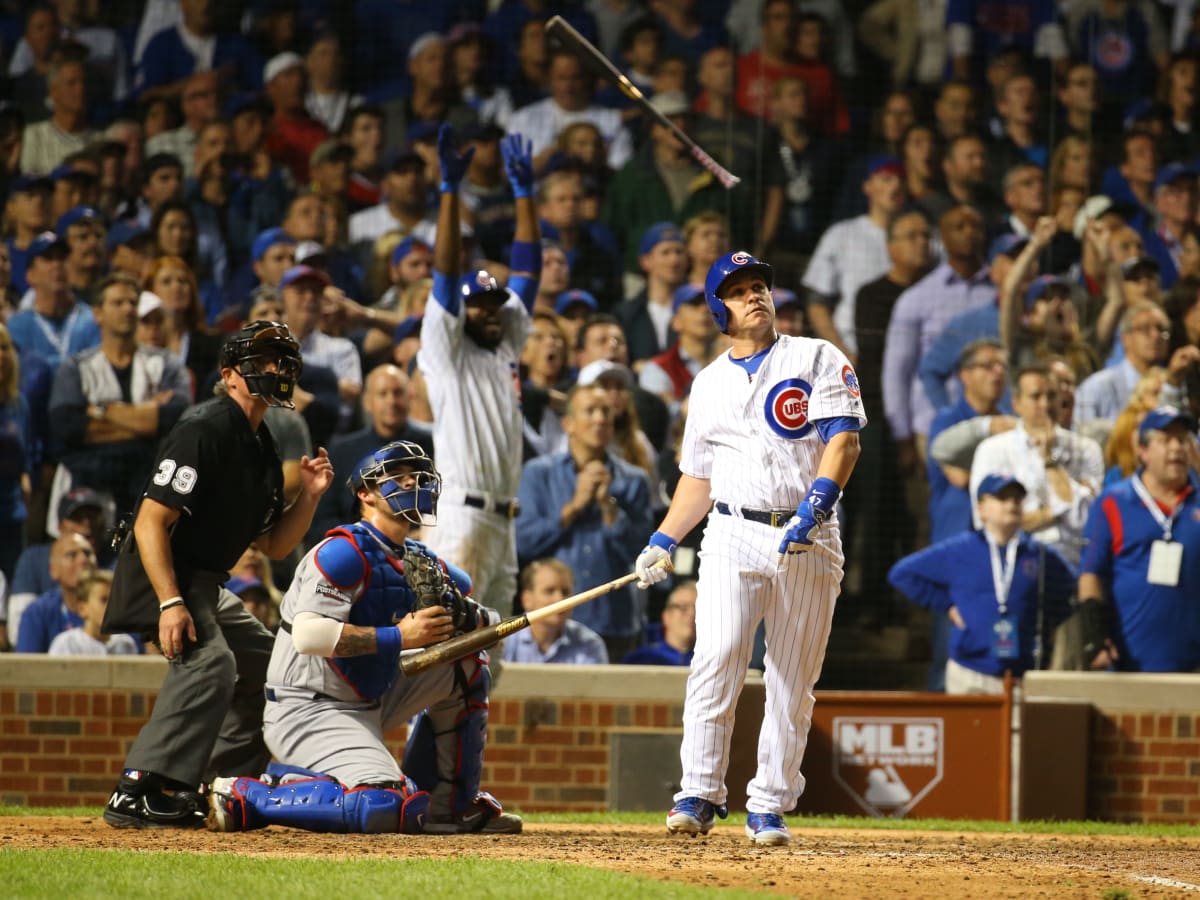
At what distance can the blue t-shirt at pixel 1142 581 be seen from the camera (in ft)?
28.7

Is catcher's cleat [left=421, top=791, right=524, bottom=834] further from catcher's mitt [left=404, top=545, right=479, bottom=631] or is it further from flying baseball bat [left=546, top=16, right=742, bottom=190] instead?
flying baseball bat [left=546, top=16, right=742, bottom=190]

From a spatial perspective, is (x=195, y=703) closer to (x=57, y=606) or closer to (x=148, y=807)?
(x=148, y=807)

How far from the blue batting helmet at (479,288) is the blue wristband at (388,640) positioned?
230 centimetres

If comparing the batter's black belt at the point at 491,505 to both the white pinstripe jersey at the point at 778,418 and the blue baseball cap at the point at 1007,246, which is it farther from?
the blue baseball cap at the point at 1007,246

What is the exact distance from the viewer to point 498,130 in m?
10.4

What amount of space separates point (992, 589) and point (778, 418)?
3.78 m

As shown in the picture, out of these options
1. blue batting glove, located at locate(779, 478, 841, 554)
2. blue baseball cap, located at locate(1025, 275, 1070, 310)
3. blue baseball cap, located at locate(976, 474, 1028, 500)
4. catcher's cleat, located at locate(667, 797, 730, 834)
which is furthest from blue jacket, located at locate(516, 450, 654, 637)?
blue batting glove, located at locate(779, 478, 841, 554)

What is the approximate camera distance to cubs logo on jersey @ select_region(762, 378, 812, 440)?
5.39 meters

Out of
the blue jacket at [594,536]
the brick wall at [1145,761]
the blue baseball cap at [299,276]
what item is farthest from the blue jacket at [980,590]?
the blue baseball cap at [299,276]

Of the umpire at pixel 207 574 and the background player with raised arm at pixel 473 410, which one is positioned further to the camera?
the background player with raised arm at pixel 473 410

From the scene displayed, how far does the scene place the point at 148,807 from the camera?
557 cm

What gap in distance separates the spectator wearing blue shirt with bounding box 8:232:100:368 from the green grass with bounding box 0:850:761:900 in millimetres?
4619

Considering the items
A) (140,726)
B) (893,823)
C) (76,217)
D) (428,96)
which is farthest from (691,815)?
(428,96)

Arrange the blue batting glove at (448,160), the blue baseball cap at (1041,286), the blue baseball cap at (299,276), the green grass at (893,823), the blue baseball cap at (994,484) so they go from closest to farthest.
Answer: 1. the green grass at (893,823)
2. the blue batting glove at (448,160)
3. the blue baseball cap at (994,484)
4. the blue baseball cap at (299,276)
5. the blue baseball cap at (1041,286)
